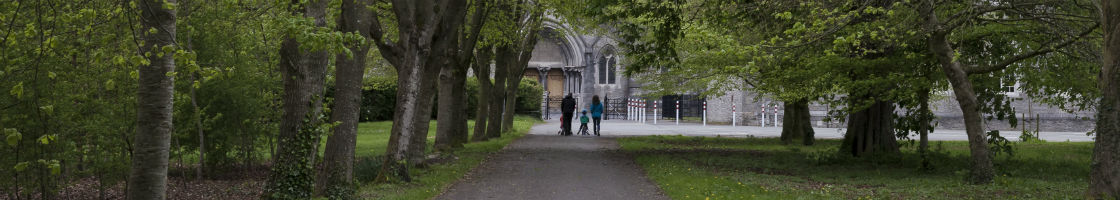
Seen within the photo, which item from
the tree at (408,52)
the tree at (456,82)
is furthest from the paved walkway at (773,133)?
the tree at (408,52)

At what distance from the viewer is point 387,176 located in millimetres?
12273

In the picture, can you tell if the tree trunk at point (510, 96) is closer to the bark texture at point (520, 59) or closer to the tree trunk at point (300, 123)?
the bark texture at point (520, 59)

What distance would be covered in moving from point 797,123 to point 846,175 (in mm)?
13370

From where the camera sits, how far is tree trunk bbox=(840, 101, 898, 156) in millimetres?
17281

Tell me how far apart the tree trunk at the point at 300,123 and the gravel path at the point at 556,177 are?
1.77 meters

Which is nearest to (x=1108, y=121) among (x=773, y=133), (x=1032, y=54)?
(x=1032, y=54)

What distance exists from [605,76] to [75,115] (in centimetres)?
4995

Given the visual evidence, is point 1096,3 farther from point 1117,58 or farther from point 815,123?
point 815,123

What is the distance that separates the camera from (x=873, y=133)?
17297 mm

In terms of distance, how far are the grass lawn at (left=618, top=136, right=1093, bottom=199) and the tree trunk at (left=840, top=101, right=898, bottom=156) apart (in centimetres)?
37

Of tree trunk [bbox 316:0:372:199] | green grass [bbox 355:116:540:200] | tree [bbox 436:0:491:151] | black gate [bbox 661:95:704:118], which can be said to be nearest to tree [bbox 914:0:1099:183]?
green grass [bbox 355:116:540:200]

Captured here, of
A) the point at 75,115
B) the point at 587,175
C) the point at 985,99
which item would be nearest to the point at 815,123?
the point at 985,99

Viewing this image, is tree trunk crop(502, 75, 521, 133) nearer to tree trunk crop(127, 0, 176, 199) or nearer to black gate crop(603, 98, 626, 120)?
tree trunk crop(127, 0, 176, 199)

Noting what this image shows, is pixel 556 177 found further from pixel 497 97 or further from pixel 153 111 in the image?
pixel 497 97
